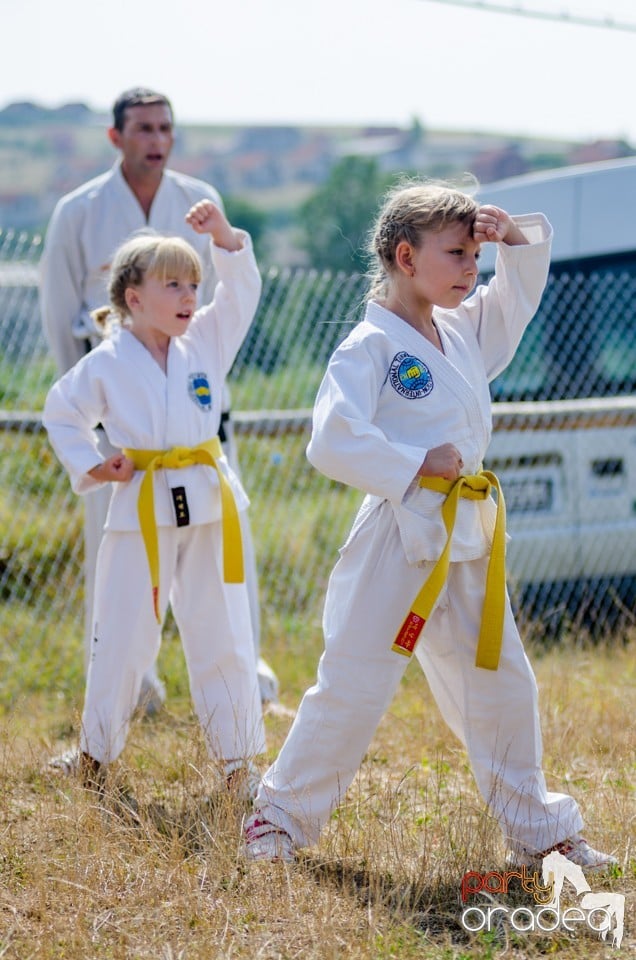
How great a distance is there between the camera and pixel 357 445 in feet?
10.9

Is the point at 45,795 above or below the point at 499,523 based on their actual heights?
below

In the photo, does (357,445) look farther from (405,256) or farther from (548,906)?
(548,906)

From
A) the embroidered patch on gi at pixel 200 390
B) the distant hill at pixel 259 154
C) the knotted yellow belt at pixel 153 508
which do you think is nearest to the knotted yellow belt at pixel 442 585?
the knotted yellow belt at pixel 153 508

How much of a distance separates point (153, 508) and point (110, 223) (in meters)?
1.55

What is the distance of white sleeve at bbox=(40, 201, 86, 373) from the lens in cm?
530

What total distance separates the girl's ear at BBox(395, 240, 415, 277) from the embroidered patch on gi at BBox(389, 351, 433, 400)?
24 centimetres

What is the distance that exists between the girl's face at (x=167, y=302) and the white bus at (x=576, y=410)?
2.67 meters

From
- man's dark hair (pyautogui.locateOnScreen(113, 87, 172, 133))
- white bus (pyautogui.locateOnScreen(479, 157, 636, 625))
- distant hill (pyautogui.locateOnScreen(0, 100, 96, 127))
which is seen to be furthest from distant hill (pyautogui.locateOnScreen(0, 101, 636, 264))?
man's dark hair (pyautogui.locateOnScreen(113, 87, 172, 133))

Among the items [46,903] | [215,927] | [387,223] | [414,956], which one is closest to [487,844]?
[414,956]

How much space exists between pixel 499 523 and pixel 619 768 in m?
1.14

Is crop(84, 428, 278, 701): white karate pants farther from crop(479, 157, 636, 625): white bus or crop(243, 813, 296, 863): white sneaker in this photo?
crop(479, 157, 636, 625): white bus

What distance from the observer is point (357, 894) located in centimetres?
333

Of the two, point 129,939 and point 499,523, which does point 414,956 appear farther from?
point 499,523

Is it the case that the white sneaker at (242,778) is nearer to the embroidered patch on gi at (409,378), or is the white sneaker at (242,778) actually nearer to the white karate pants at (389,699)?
the white karate pants at (389,699)
